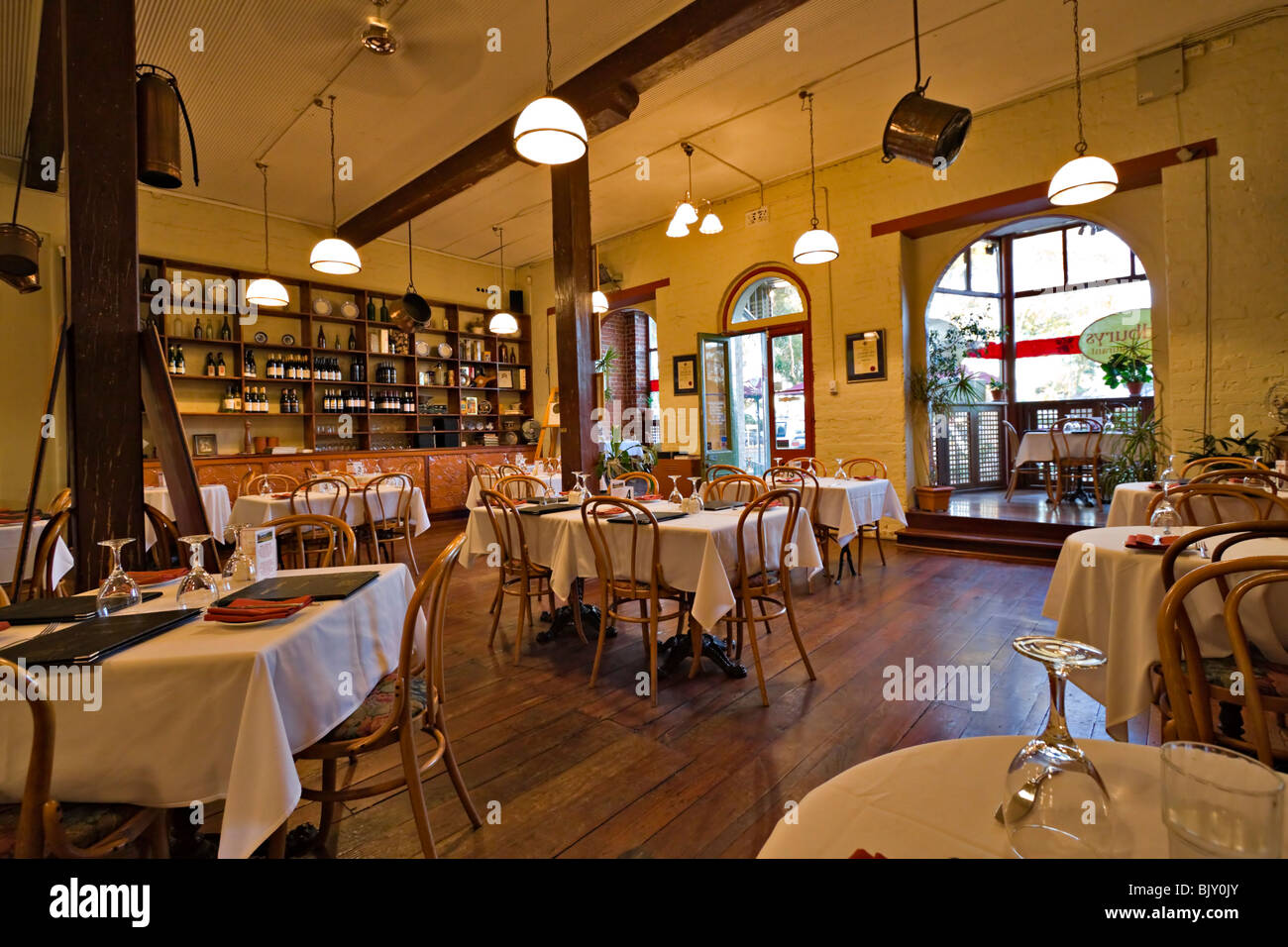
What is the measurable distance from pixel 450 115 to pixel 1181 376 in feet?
23.3

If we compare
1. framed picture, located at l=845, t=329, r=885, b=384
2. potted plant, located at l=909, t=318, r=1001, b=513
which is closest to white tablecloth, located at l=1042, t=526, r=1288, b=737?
potted plant, located at l=909, t=318, r=1001, b=513

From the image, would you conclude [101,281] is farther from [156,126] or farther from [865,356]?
[865,356]

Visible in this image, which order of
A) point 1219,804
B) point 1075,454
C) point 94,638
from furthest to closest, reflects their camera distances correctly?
point 1075,454
point 94,638
point 1219,804

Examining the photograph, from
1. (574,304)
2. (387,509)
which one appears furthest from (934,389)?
(387,509)

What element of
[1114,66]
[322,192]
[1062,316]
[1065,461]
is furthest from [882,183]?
[322,192]

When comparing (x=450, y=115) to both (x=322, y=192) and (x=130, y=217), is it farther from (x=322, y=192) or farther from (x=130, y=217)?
(x=130, y=217)

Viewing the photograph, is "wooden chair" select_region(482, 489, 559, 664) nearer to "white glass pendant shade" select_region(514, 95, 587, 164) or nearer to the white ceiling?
"white glass pendant shade" select_region(514, 95, 587, 164)

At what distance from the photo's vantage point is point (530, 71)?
5293 mm

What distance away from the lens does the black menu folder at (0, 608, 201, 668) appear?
1.32 m

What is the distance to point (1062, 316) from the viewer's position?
9.44m

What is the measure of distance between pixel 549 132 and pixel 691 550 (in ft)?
7.84

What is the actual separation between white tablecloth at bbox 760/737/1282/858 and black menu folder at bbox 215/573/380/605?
147 centimetres

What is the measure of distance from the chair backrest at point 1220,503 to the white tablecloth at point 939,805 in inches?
93.1

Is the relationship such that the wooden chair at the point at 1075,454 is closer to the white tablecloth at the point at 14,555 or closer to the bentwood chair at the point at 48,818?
the bentwood chair at the point at 48,818
